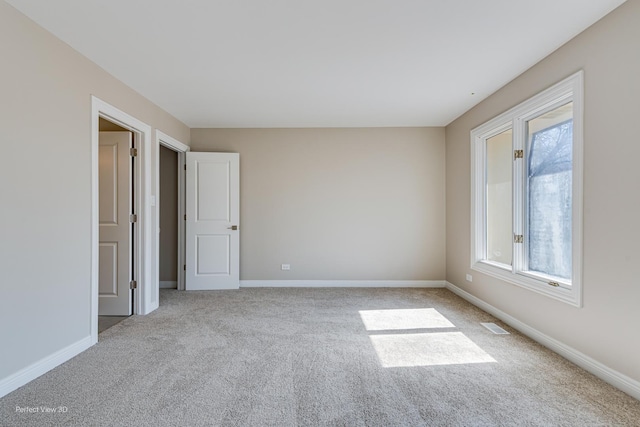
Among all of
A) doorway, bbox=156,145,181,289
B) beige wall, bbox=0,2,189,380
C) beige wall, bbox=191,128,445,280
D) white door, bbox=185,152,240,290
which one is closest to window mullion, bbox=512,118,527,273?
beige wall, bbox=191,128,445,280

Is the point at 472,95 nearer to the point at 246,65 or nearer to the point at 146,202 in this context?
the point at 246,65

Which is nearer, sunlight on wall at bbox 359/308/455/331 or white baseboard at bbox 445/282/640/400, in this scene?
white baseboard at bbox 445/282/640/400

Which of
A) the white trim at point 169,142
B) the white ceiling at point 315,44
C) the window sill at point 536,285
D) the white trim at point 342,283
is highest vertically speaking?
the white ceiling at point 315,44

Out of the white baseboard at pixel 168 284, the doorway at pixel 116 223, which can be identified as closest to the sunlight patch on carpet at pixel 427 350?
the doorway at pixel 116 223

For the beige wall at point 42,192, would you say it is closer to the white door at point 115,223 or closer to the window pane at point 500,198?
the white door at point 115,223

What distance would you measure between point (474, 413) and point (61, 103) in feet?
12.2

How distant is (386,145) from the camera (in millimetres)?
4953

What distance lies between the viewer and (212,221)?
4723mm

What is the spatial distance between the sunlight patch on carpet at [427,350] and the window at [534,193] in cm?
87

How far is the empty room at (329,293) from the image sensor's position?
1.97 m

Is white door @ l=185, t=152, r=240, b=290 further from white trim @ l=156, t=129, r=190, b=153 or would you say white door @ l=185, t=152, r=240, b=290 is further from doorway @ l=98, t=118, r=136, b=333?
doorway @ l=98, t=118, r=136, b=333

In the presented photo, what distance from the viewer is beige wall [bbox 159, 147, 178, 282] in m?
4.95

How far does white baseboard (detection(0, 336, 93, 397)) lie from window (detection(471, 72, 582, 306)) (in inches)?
163

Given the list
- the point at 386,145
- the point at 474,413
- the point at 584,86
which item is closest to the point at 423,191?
the point at 386,145
